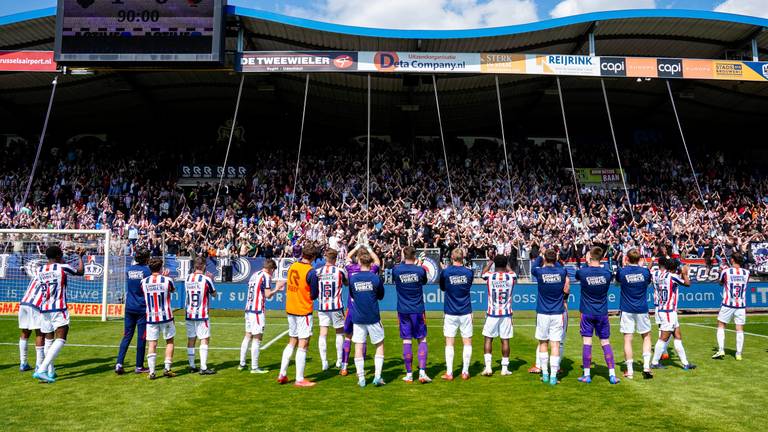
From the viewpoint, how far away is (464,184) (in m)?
31.5

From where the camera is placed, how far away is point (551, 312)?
9555 millimetres

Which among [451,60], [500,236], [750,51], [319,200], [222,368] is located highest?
[750,51]

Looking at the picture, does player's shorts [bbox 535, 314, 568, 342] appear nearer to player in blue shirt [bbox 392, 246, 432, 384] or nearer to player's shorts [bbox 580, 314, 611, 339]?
player's shorts [bbox 580, 314, 611, 339]

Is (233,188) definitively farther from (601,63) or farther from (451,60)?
(601,63)

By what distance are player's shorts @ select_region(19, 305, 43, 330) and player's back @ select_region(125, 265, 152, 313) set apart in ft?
4.77

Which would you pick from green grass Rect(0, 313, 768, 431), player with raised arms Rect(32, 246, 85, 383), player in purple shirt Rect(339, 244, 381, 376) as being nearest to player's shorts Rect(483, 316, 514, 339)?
green grass Rect(0, 313, 768, 431)

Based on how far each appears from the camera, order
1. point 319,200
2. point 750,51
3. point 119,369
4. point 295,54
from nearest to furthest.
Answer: point 119,369 → point 295,54 → point 750,51 → point 319,200

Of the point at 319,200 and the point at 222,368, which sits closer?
the point at 222,368

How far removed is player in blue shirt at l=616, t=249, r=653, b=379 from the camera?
32.2ft

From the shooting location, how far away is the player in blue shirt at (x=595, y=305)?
9.45 m

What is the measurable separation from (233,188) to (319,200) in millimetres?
5877

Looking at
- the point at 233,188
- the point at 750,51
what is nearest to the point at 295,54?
the point at 233,188

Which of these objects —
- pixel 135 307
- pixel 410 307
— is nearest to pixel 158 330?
pixel 135 307

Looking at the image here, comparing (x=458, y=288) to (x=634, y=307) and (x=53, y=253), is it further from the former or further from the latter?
(x=53, y=253)
